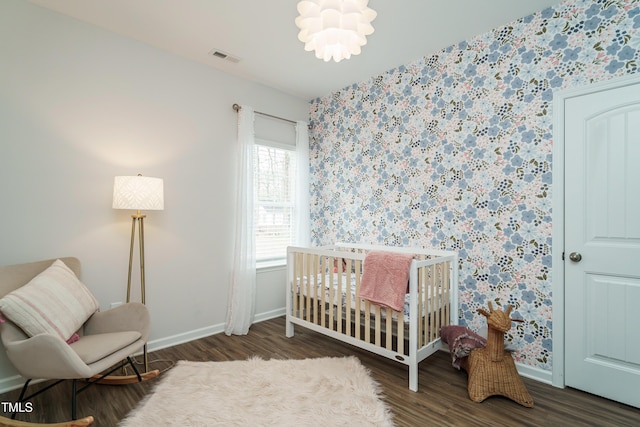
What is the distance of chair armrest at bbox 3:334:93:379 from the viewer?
→ 1.57 m

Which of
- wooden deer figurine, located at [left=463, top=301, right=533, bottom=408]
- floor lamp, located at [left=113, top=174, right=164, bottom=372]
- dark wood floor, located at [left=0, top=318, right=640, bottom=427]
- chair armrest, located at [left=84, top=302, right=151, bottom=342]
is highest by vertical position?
floor lamp, located at [left=113, top=174, right=164, bottom=372]

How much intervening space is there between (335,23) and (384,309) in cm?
183

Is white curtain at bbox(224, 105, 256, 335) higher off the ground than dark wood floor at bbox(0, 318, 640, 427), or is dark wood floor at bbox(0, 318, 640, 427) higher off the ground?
white curtain at bbox(224, 105, 256, 335)

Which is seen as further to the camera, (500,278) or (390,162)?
(390,162)

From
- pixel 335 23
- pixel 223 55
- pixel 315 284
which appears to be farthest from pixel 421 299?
pixel 223 55

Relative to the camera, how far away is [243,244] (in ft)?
10.6

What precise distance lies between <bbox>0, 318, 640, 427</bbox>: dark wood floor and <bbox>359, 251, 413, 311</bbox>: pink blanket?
1.81ft

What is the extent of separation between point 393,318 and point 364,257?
510 millimetres

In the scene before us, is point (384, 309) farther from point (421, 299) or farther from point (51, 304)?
point (51, 304)

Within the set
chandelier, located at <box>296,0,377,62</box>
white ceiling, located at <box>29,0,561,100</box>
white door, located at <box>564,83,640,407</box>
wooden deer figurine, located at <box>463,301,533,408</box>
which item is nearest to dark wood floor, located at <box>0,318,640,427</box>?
wooden deer figurine, located at <box>463,301,533,408</box>

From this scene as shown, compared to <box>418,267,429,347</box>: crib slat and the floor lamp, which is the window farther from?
<box>418,267,429,347</box>: crib slat

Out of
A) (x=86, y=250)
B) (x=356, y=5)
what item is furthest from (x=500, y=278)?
(x=86, y=250)

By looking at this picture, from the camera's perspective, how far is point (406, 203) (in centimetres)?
303

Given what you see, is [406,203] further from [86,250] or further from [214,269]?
[86,250]
